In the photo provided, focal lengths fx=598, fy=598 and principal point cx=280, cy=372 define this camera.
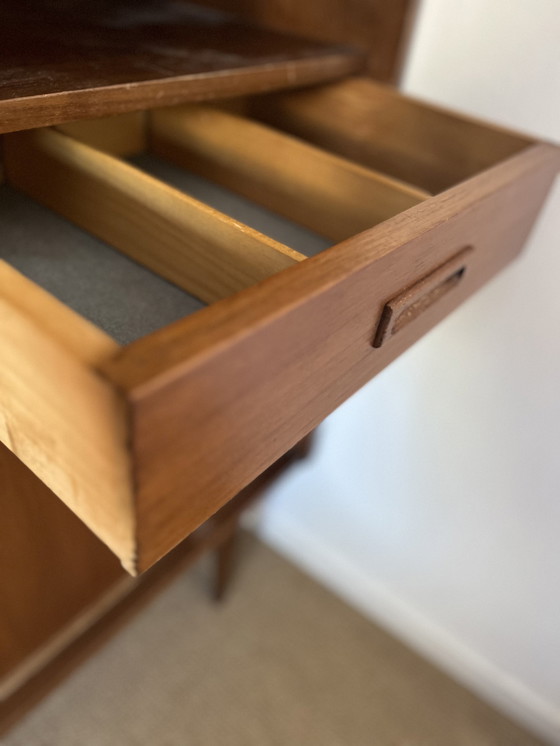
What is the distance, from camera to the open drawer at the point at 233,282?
0.28 m

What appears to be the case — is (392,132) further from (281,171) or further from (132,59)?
(132,59)

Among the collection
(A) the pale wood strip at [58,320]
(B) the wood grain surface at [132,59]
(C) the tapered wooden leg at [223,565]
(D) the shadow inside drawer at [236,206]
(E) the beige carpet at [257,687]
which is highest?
(B) the wood grain surface at [132,59]

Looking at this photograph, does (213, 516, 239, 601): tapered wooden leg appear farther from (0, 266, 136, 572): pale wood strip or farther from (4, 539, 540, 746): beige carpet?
(0, 266, 136, 572): pale wood strip

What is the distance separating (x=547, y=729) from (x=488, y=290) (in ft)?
2.42

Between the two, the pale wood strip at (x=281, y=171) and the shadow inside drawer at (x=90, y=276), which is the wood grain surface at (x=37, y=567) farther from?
the pale wood strip at (x=281, y=171)

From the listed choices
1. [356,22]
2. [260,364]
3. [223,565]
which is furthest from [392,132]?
[223,565]

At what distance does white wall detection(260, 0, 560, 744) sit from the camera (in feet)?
2.20

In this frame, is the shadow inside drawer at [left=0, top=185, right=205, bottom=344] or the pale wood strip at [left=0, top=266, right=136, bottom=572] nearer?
the pale wood strip at [left=0, top=266, right=136, bottom=572]

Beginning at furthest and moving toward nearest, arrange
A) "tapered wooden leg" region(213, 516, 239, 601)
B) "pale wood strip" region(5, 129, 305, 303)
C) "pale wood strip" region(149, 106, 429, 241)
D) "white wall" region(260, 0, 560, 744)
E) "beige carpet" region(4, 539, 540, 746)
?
"tapered wooden leg" region(213, 516, 239, 601), "beige carpet" region(4, 539, 540, 746), "white wall" region(260, 0, 560, 744), "pale wood strip" region(149, 106, 429, 241), "pale wood strip" region(5, 129, 305, 303)

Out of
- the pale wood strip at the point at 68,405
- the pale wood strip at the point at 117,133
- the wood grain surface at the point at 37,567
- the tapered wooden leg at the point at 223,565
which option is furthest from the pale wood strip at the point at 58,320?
the tapered wooden leg at the point at 223,565

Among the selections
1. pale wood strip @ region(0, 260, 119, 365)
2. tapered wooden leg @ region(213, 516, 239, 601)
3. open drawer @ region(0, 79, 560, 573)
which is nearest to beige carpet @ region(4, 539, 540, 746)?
tapered wooden leg @ region(213, 516, 239, 601)

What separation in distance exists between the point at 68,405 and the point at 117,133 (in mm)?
469

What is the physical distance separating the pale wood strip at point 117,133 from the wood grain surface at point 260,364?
38 cm

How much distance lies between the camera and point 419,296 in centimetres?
44
